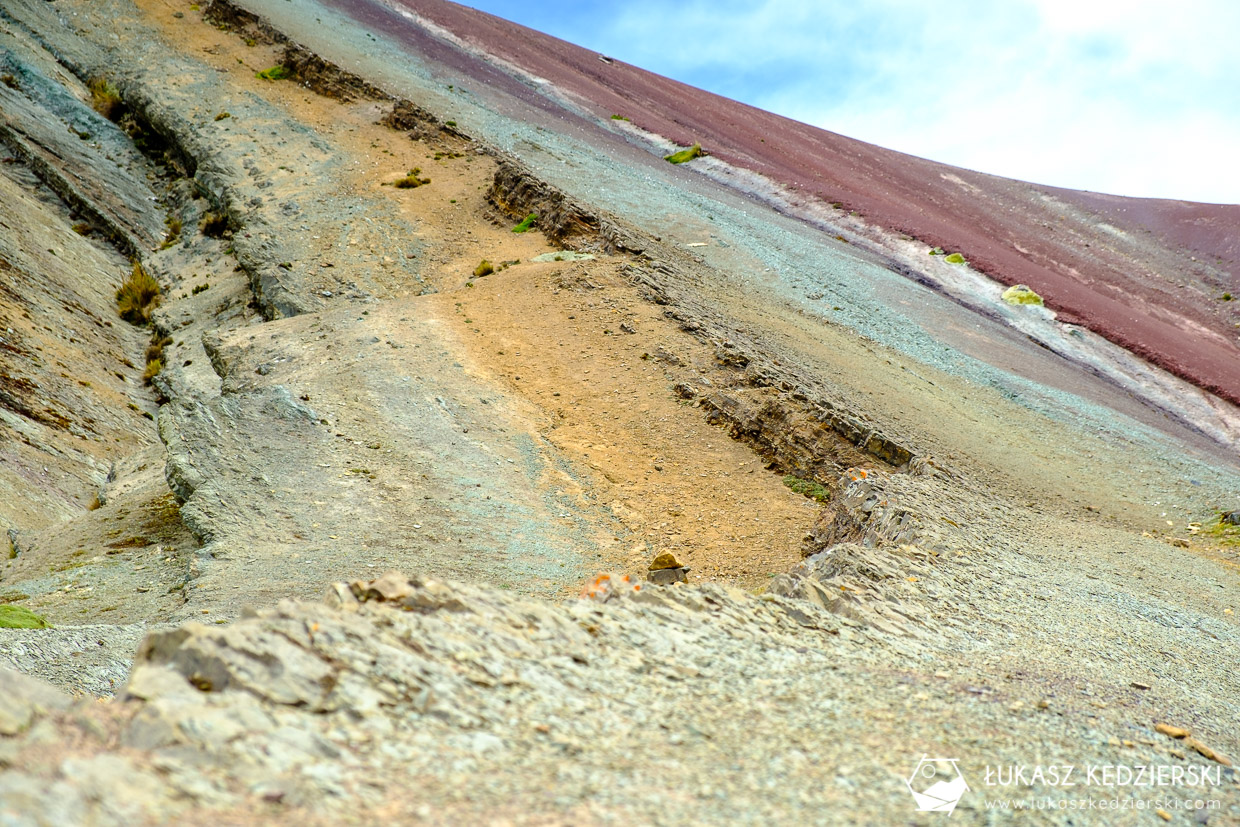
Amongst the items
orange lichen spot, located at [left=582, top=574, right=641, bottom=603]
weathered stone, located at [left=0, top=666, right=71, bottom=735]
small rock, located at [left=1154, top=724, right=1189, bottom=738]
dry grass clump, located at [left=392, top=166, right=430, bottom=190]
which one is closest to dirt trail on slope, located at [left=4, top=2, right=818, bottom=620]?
dry grass clump, located at [left=392, top=166, right=430, bottom=190]

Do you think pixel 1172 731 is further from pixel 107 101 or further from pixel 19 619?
pixel 107 101

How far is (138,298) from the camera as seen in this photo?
672 inches

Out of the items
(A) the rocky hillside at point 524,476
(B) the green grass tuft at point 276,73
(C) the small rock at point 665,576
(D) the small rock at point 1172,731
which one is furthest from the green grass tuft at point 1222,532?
(B) the green grass tuft at point 276,73

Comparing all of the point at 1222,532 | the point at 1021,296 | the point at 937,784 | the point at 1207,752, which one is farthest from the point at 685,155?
the point at 937,784

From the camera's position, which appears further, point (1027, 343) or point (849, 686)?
point (1027, 343)

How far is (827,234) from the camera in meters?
25.6

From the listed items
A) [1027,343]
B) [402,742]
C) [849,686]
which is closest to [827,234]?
[1027,343]

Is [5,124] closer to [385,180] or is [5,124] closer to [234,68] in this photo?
[234,68]

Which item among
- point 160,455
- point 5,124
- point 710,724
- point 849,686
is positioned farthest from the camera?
point 5,124

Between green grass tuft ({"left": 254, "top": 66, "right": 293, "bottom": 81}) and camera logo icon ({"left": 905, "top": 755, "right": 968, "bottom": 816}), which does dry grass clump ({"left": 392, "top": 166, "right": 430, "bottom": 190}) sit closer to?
green grass tuft ({"left": 254, "top": 66, "right": 293, "bottom": 81})

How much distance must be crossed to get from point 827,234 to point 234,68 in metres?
16.6

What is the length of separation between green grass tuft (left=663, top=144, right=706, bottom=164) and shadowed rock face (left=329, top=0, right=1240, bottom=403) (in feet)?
2.64

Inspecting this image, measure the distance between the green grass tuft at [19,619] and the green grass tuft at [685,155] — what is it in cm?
2340

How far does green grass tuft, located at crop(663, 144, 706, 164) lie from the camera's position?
28.5 metres
